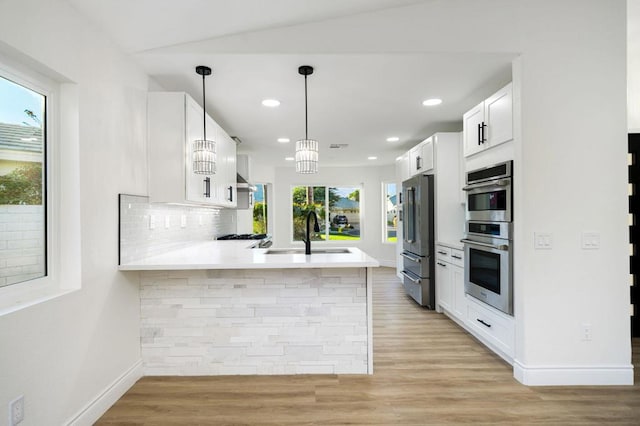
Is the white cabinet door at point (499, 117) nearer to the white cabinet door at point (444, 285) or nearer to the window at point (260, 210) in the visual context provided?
the white cabinet door at point (444, 285)

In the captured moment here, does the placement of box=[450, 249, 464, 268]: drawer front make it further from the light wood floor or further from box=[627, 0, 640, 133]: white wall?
box=[627, 0, 640, 133]: white wall

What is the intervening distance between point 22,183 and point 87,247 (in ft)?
1.59

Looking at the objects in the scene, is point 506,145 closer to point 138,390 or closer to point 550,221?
point 550,221

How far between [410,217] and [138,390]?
3.75m

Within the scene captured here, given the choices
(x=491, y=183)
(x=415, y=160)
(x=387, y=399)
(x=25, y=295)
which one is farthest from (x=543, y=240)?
(x=25, y=295)

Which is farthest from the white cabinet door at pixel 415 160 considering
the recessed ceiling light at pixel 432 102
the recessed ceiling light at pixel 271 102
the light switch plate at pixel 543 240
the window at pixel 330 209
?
the window at pixel 330 209

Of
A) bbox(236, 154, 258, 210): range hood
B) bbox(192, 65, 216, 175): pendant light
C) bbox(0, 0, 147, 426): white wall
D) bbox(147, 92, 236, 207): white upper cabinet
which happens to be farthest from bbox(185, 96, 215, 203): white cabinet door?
bbox(236, 154, 258, 210): range hood

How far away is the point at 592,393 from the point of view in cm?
238

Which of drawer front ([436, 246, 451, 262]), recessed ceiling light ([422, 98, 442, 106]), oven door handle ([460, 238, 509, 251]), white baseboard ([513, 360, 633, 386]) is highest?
recessed ceiling light ([422, 98, 442, 106])

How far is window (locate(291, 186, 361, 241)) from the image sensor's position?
28.2 ft

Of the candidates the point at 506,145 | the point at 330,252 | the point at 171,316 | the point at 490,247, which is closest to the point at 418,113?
the point at 506,145

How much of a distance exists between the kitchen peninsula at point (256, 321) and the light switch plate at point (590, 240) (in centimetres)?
157

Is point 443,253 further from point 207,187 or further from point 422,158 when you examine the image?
point 207,187

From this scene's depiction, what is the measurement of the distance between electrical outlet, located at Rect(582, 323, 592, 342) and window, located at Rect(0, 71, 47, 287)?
3.49 m
